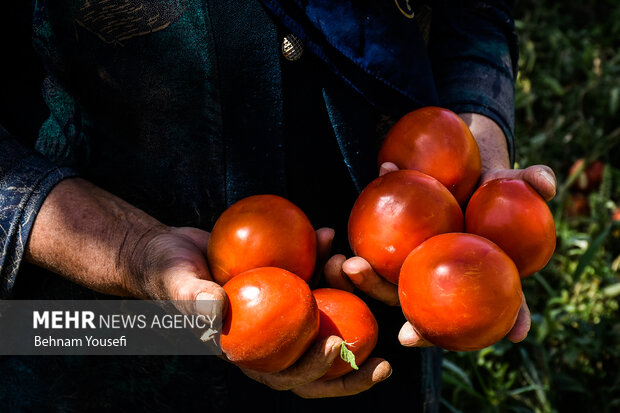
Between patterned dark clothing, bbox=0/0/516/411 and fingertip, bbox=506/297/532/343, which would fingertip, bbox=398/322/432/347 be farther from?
patterned dark clothing, bbox=0/0/516/411

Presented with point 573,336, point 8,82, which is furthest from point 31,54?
point 573,336

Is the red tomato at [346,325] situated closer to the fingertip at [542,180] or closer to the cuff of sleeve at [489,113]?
the fingertip at [542,180]

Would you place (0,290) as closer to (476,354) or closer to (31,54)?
(31,54)

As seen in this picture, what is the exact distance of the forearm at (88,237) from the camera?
1.26m

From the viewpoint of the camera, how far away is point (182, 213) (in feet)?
4.69

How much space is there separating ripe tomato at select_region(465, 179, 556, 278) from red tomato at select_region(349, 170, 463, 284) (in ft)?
0.23

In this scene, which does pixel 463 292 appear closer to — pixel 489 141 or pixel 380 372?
pixel 380 372

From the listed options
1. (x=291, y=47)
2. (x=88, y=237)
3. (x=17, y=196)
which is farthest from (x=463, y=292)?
(x=17, y=196)

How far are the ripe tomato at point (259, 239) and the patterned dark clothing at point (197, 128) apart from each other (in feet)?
0.47

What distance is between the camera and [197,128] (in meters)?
1.35

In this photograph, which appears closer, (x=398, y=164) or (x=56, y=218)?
(x=56, y=218)

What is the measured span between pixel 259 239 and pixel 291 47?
1.49 ft

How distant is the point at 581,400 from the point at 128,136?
2.35 meters

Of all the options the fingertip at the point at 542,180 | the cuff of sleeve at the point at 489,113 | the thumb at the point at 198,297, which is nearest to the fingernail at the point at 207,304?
the thumb at the point at 198,297
